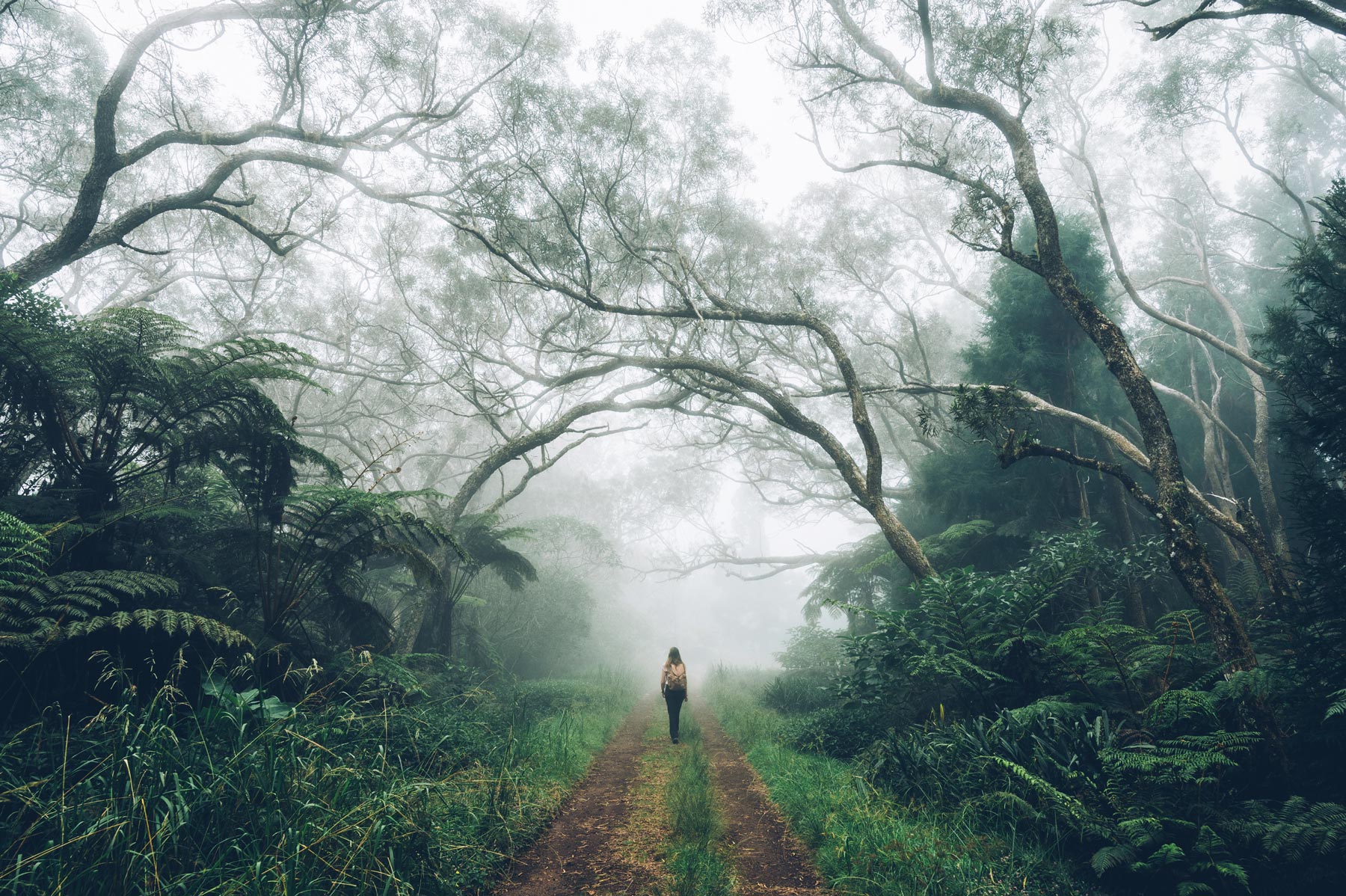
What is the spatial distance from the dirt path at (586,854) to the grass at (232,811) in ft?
0.56

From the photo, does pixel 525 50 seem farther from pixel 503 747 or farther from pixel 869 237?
pixel 503 747

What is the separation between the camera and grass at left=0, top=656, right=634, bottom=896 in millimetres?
2156

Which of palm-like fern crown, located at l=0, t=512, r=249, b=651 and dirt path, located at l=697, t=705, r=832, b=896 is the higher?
palm-like fern crown, located at l=0, t=512, r=249, b=651

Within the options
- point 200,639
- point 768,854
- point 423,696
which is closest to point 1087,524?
point 768,854

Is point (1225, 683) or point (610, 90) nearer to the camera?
point (1225, 683)

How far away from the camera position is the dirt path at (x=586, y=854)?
10.8ft

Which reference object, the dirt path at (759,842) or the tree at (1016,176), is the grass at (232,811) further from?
the tree at (1016,176)

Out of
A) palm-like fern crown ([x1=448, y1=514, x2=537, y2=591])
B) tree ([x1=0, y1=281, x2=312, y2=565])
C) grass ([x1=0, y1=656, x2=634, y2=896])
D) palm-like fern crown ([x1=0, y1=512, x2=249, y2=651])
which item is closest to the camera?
grass ([x1=0, y1=656, x2=634, y2=896])

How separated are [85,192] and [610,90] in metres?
7.95

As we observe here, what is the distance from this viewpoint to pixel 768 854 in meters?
3.88

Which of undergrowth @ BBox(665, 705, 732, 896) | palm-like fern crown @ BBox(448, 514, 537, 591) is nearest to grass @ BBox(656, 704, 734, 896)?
undergrowth @ BBox(665, 705, 732, 896)

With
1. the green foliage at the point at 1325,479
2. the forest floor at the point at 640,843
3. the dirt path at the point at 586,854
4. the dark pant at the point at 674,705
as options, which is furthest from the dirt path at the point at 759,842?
the green foliage at the point at 1325,479

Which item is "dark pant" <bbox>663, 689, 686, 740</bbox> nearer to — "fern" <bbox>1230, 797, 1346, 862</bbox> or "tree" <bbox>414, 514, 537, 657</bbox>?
"tree" <bbox>414, 514, 537, 657</bbox>

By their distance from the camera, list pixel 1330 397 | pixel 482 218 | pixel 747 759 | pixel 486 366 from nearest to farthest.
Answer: pixel 1330 397 < pixel 747 759 < pixel 482 218 < pixel 486 366
